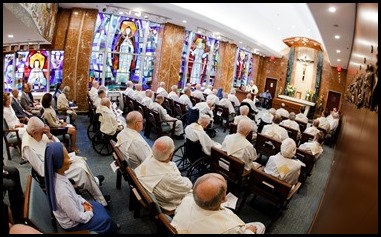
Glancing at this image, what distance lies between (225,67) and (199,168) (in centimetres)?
888

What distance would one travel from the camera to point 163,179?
2365mm

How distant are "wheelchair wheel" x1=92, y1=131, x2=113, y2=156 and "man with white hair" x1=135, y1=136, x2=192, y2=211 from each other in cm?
233

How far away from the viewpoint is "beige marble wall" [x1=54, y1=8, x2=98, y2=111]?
22.4ft

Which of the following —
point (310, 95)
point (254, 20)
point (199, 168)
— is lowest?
point (199, 168)

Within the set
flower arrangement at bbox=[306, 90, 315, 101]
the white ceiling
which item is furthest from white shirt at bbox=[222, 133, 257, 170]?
flower arrangement at bbox=[306, 90, 315, 101]

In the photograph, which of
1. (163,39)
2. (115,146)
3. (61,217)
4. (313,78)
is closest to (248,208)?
(115,146)

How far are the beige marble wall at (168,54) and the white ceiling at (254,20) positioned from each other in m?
0.39

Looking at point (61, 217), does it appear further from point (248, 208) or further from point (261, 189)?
point (248, 208)

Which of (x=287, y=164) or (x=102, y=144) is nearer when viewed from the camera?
(x=287, y=164)

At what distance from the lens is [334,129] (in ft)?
25.4

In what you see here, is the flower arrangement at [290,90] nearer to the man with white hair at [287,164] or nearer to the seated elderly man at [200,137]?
the seated elderly man at [200,137]

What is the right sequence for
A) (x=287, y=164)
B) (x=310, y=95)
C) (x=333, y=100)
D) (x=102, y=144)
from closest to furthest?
(x=287, y=164) → (x=102, y=144) → (x=333, y=100) → (x=310, y=95)

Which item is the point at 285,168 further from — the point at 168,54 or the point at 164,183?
the point at 168,54

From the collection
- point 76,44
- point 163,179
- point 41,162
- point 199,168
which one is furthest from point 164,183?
point 76,44
